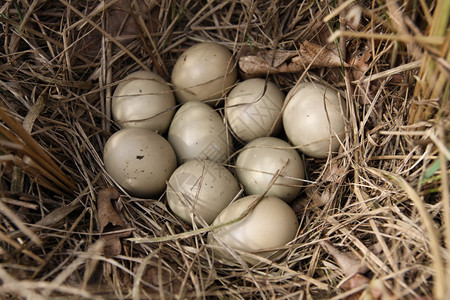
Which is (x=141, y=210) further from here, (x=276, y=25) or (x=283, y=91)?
(x=276, y=25)

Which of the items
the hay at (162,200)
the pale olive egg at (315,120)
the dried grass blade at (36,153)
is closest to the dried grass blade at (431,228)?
the hay at (162,200)

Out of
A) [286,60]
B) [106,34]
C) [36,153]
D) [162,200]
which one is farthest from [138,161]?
[286,60]

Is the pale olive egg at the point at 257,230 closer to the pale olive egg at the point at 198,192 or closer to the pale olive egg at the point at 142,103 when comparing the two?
the pale olive egg at the point at 198,192

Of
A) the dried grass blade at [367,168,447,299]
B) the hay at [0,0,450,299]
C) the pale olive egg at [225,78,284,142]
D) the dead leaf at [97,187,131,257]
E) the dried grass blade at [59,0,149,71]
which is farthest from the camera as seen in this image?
the pale olive egg at [225,78,284,142]

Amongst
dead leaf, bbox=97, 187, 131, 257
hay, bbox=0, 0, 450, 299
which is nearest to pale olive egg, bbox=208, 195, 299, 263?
hay, bbox=0, 0, 450, 299

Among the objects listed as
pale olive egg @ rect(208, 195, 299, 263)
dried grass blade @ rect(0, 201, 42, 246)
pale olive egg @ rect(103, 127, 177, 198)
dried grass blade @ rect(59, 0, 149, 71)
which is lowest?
pale olive egg @ rect(208, 195, 299, 263)

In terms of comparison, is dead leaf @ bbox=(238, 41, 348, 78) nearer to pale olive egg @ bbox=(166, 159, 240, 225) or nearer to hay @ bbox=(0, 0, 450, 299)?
hay @ bbox=(0, 0, 450, 299)

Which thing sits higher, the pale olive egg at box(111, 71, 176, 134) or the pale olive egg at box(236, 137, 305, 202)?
the pale olive egg at box(111, 71, 176, 134)
